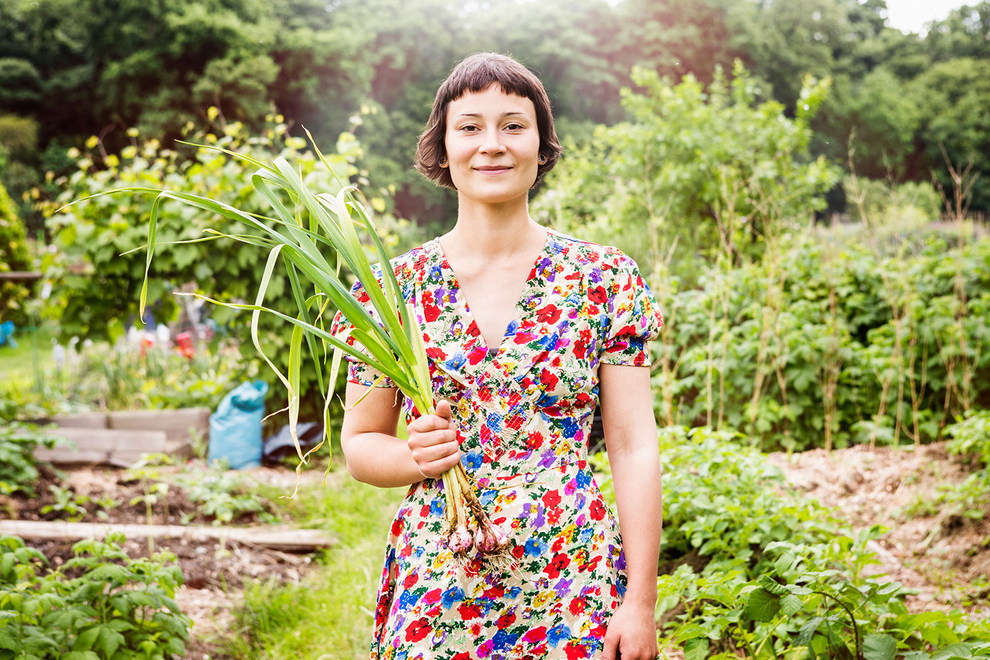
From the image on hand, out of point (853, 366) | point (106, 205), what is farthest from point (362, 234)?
point (853, 366)

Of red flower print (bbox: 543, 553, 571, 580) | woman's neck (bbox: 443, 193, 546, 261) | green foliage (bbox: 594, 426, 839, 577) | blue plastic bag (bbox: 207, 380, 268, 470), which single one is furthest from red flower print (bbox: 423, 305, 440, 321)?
blue plastic bag (bbox: 207, 380, 268, 470)

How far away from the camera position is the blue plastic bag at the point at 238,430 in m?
4.99

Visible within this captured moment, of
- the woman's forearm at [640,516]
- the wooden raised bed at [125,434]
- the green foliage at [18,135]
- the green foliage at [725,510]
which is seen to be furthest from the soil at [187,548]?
the green foliage at [18,135]

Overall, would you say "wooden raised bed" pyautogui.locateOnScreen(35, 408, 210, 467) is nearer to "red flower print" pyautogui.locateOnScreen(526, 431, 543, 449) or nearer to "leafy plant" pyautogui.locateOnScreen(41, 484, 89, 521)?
"leafy plant" pyautogui.locateOnScreen(41, 484, 89, 521)

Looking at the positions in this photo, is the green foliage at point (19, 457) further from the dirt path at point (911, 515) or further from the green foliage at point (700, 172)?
the green foliage at point (700, 172)

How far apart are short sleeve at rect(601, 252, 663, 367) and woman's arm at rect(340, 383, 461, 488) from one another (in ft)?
1.08

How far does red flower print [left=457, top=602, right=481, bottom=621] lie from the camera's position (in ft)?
4.00

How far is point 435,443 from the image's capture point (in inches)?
44.6

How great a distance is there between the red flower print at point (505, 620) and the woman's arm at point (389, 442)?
0.26 m

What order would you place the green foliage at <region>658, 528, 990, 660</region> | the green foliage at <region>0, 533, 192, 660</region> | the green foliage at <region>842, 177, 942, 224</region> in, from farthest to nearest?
1. the green foliage at <region>842, 177, 942, 224</region>
2. the green foliage at <region>0, 533, 192, 660</region>
3. the green foliage at <region>658, 528, 990, 660</region>

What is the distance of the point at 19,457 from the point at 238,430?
4.30 ft

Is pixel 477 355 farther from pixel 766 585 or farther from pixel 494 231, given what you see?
pixel 766 585

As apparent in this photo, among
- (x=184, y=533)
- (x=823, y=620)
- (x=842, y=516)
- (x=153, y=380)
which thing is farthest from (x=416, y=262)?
(x=153, y=380)

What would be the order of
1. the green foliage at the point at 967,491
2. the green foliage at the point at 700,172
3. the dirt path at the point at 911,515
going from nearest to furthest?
the dirt path at the point at 911,515
the green foliage at the point at 967,491
the green foliage at the point at 700,172
